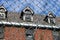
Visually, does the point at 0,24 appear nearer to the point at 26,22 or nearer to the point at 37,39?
the point at 26,22

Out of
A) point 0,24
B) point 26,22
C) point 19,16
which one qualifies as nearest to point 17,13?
point 19,16

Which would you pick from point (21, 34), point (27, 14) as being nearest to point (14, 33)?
point (21, 34)

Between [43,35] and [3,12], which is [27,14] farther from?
[43,35]

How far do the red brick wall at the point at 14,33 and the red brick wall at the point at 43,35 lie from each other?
1.31 metres

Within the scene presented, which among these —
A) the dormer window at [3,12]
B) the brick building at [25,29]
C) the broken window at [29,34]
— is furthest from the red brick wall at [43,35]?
the dormer window at [3,12]

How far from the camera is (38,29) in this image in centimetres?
1683

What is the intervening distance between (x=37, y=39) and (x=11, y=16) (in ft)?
11.1

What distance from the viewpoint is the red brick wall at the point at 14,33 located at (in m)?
15.7

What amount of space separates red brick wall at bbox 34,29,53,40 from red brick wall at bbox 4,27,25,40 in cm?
131

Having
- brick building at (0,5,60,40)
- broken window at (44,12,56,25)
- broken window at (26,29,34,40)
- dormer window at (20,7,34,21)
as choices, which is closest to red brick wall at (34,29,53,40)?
brick building at (0,5,60,40)

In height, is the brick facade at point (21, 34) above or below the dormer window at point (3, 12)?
below

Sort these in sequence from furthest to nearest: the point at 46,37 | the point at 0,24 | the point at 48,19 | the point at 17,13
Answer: the point at 17,13 → the point at 48,19 → the point at 46,37 → the point at 0,24

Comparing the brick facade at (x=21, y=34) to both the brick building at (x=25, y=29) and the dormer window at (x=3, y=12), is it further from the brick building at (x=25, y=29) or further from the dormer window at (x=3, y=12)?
the dormer window at (x=3, y=12)

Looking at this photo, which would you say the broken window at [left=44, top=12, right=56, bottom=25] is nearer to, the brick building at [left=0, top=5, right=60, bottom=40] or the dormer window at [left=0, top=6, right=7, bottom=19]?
the brick building at [left=0, top=5, right=60, bottom=40]
